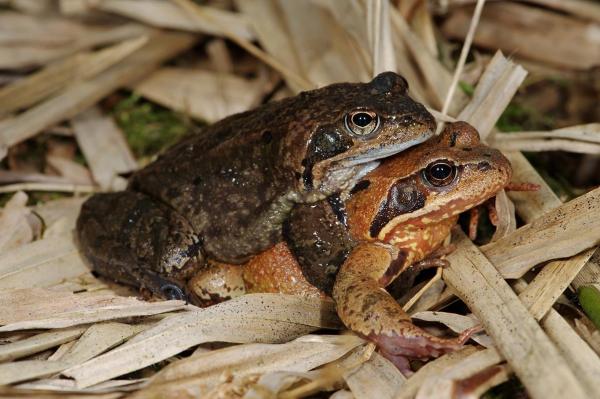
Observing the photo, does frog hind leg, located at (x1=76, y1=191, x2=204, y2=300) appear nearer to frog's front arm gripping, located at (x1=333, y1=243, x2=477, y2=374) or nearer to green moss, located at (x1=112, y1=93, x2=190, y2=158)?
frog's front arm gripping, located at (x1=333, y1=243, x2=477, y2=374)

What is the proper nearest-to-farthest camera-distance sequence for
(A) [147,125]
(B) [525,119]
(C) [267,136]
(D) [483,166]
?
(D) [483,166] < (C) [267,136] < (B) [525,119] < (A) [147,125]

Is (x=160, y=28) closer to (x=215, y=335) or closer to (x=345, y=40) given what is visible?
(x=345, y=40)

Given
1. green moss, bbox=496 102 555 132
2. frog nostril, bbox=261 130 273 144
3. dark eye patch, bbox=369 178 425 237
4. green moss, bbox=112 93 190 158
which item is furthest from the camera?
green moss, bbox=112 93 190 158

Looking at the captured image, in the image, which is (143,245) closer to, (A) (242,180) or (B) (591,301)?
(A) (242,180)

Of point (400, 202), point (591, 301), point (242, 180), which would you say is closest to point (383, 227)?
point (400, 202)

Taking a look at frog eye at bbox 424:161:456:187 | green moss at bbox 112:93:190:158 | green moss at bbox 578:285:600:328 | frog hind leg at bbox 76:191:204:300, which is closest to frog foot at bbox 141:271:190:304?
frog hind leg at bbox 76:191:204:300
